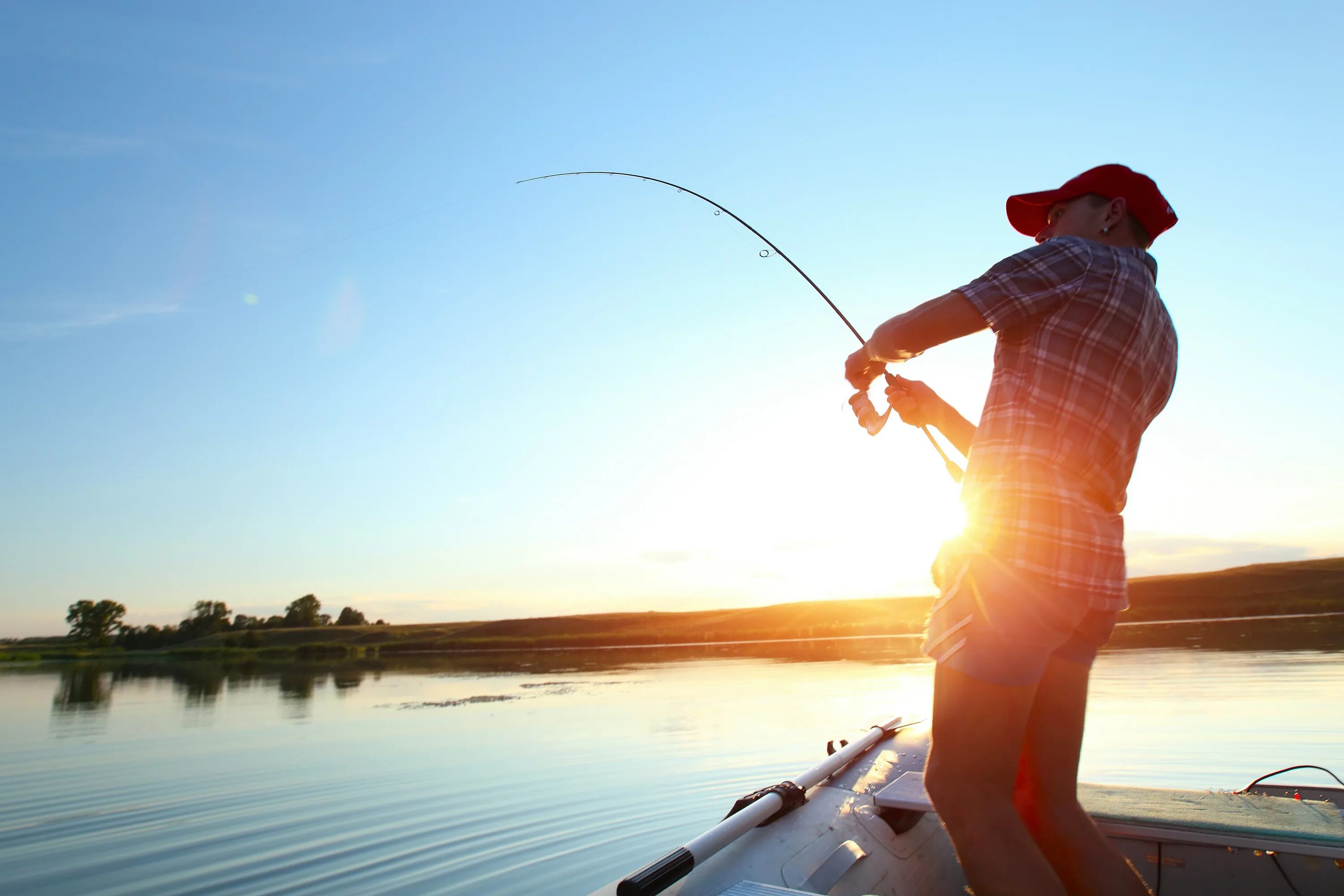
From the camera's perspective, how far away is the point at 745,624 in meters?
65.2

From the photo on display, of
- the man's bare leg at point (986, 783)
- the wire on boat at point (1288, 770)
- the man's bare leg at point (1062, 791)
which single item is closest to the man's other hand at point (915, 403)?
the man's bare leg at point (1062, 791)

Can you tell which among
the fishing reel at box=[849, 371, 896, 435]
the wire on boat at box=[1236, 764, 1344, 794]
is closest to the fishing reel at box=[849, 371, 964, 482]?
the fishing reel at box=[849, 371, 896, 435]

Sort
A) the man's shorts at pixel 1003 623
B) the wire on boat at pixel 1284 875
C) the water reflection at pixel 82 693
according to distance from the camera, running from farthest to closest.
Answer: the water reflection at pixel 82 693
the wire on boat at pixel 1284 875
the man's shorts at pixel 1003 623

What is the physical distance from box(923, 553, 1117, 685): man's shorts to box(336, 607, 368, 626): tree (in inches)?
4044

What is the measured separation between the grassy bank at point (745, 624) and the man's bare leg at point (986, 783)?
110 ft

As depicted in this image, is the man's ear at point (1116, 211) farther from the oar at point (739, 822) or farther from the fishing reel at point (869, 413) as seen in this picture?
the oar at point (739, 822)

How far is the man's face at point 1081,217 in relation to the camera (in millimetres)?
1998

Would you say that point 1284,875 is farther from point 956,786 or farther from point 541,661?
point 541,661

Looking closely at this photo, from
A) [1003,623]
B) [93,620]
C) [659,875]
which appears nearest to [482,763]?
[659,875]

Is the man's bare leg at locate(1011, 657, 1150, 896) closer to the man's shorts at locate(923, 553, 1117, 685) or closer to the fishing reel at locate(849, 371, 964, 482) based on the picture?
the man's shorts at locate(923, 553, 1117, 685)

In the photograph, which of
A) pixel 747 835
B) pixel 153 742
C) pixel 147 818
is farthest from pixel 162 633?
pixel 747 835

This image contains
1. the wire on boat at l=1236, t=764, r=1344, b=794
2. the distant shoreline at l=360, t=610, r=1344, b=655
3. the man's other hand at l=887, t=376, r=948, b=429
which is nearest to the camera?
the man's other hand at l=887, t=376, r=948, b=429

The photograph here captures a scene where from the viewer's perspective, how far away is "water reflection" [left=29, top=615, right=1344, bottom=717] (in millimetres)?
21469

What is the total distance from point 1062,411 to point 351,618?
107m
